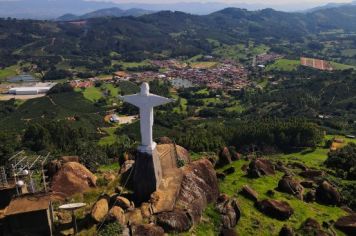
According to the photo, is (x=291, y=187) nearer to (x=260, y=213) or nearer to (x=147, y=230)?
(x=260, y=213)

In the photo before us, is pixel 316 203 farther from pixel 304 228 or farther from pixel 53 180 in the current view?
pixel 53 180

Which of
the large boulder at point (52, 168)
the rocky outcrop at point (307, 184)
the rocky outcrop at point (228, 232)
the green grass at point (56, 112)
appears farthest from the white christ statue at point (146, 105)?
the green grass at point (56, 112)

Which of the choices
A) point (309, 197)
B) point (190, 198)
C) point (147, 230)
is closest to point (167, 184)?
point (190, 198)

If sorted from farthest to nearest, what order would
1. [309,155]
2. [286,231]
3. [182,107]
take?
[182,107]
[309,155]
[286,231]

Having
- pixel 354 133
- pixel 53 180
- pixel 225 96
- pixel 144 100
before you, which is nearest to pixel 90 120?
pixel 225 96

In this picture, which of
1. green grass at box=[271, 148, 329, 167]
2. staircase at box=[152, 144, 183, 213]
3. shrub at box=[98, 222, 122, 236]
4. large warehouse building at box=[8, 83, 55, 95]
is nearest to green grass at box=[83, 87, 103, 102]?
large warehouse building at box=[8, 83, 55, 95]

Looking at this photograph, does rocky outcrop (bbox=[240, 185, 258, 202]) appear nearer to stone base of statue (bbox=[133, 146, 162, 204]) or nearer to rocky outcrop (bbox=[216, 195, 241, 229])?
rocky outcrop (bbox=[216, 195, 241, 229])
